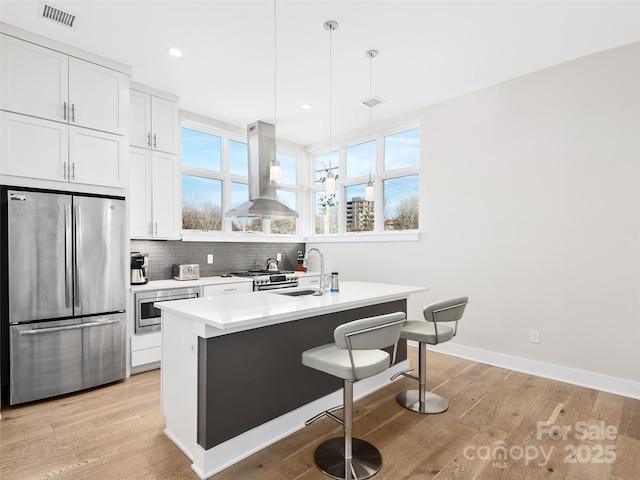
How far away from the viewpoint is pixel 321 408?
267 cm

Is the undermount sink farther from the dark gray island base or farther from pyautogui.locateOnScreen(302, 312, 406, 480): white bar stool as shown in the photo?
pyautogui.locateOnScreen(302, 312, 406, 480): white bar stool

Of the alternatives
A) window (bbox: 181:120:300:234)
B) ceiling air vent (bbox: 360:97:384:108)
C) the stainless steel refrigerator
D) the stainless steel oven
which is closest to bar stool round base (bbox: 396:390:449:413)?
the stainless steel oven

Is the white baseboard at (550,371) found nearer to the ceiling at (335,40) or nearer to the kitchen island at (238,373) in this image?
the kitchen island at (238,373)

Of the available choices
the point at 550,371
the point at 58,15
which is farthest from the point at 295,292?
the point at 58,15

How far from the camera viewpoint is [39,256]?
115 inches

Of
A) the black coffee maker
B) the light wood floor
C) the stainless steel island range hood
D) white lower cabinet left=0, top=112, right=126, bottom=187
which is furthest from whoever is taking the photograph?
the stainless steel island range hood

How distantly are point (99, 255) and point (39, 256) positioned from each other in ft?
1.45

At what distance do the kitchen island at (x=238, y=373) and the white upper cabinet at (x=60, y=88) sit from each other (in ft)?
7.08

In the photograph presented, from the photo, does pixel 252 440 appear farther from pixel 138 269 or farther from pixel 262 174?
pixel 262 174

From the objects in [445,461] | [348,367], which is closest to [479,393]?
[445,461]

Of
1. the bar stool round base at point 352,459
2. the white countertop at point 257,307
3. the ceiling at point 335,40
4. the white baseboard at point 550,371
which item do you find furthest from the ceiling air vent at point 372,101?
the bar stool round base at point 352,459

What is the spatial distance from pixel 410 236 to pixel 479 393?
6.70ft

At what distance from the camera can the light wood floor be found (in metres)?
2.03

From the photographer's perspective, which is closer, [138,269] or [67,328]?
[67,328]
